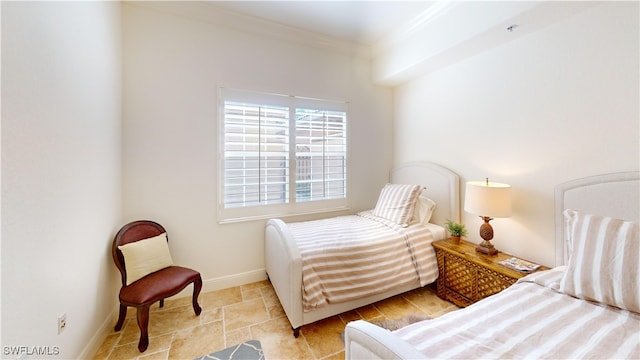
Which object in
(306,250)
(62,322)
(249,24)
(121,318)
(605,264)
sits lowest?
(121,318)

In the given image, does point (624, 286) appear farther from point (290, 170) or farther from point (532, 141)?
point (290, 170)

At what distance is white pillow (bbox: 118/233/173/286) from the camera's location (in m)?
1.92

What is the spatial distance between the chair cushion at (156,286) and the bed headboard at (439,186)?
263 centimetres

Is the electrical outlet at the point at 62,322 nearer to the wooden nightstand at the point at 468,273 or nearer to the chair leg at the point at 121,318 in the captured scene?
the chair leg at the point at 121,318

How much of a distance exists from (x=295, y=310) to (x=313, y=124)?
2101 mm

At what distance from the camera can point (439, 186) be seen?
2832 millimetres

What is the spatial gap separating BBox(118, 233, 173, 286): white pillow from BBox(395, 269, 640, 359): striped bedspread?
203cm

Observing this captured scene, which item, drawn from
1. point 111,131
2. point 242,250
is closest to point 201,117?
point 111,131

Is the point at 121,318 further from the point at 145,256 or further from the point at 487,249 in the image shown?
the point at 487,249

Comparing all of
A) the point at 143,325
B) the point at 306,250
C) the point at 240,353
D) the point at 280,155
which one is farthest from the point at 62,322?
the point at 280,155

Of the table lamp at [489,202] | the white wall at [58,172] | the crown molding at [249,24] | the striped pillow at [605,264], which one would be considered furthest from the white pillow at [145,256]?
the striped pillow at [605,264]

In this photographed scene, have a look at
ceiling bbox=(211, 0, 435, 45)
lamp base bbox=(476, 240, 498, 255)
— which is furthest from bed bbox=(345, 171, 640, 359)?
ceiling bbox=(211, 0, 435, 45)

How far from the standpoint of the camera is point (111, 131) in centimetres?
201

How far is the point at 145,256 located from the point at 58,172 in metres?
0.94
